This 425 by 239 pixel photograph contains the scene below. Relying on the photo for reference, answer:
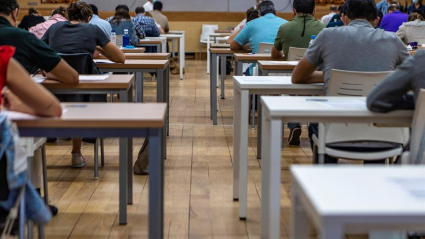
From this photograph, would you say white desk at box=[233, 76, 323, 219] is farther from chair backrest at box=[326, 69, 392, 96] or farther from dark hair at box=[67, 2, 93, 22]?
dark hair at box=[67, 2, 93, 22]

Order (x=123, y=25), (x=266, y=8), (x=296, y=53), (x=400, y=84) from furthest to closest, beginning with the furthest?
(x=123, y=25) → (x=266, y=8) → (x=296, y=53) → (x=400, y=84)

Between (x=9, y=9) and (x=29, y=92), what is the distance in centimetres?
120

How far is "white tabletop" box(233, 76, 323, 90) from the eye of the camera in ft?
10.2

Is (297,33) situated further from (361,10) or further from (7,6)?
(7,6)

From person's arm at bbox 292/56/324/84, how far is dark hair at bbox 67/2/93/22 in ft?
5.86

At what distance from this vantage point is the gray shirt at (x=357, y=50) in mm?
3082

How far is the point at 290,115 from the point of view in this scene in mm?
2307

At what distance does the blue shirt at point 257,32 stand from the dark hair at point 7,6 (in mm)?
3087

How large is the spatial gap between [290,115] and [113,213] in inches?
55.3

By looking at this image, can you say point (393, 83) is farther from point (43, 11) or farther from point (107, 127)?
point (43, 11)

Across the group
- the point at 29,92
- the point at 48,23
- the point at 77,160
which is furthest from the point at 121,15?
the point at 29,92

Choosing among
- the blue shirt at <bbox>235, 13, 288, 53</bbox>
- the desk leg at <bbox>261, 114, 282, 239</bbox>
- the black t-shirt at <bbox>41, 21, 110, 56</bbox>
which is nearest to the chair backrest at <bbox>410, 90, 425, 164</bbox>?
the desk leg at <bbox>261, 114, 282, 239</bbox>

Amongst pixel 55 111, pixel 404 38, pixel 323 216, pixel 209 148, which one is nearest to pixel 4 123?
pixel 55 111

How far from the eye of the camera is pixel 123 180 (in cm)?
313
